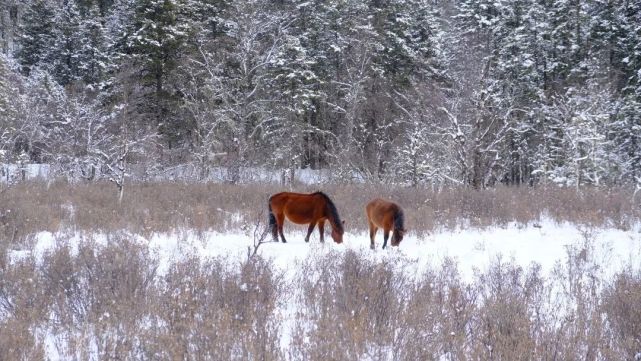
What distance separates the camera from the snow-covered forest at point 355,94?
74.9 ft

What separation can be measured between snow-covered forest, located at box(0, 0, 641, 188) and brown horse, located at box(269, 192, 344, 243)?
1142 cm

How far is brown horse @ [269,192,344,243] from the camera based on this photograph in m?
9.59

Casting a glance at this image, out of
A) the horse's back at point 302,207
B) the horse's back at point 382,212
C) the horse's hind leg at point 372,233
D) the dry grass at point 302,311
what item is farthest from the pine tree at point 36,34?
the horse's hind leg at point 372,233

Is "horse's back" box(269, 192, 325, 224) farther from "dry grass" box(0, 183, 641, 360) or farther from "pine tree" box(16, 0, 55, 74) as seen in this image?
"pine tree" box(16, 0, 55, 74)

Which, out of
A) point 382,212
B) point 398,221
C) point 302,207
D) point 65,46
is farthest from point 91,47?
point 398,221

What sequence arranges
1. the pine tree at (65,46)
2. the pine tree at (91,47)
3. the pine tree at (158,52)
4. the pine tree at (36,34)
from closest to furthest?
the pine tree at (158,52), the pine tree at (91,47), the pine tree at (65,46), the pine tree at (36,34)

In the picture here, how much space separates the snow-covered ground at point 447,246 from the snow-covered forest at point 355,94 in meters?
8.53

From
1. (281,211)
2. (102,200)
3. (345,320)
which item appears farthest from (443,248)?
(102,200)

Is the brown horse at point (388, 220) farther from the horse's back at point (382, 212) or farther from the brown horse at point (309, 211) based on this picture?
the brown horse at point (309, 211)

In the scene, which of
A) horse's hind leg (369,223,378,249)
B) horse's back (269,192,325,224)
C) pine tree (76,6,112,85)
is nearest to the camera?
horse's hind leg (369,223,378,249)

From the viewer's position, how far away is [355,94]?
27766 millimetres

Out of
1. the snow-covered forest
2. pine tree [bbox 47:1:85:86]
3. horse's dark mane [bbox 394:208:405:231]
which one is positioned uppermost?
pine tree [bbox 47:1:85:86]

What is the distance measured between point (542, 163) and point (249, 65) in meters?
15.2

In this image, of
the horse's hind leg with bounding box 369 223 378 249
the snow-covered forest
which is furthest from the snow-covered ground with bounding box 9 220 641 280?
the snow-covered forest
